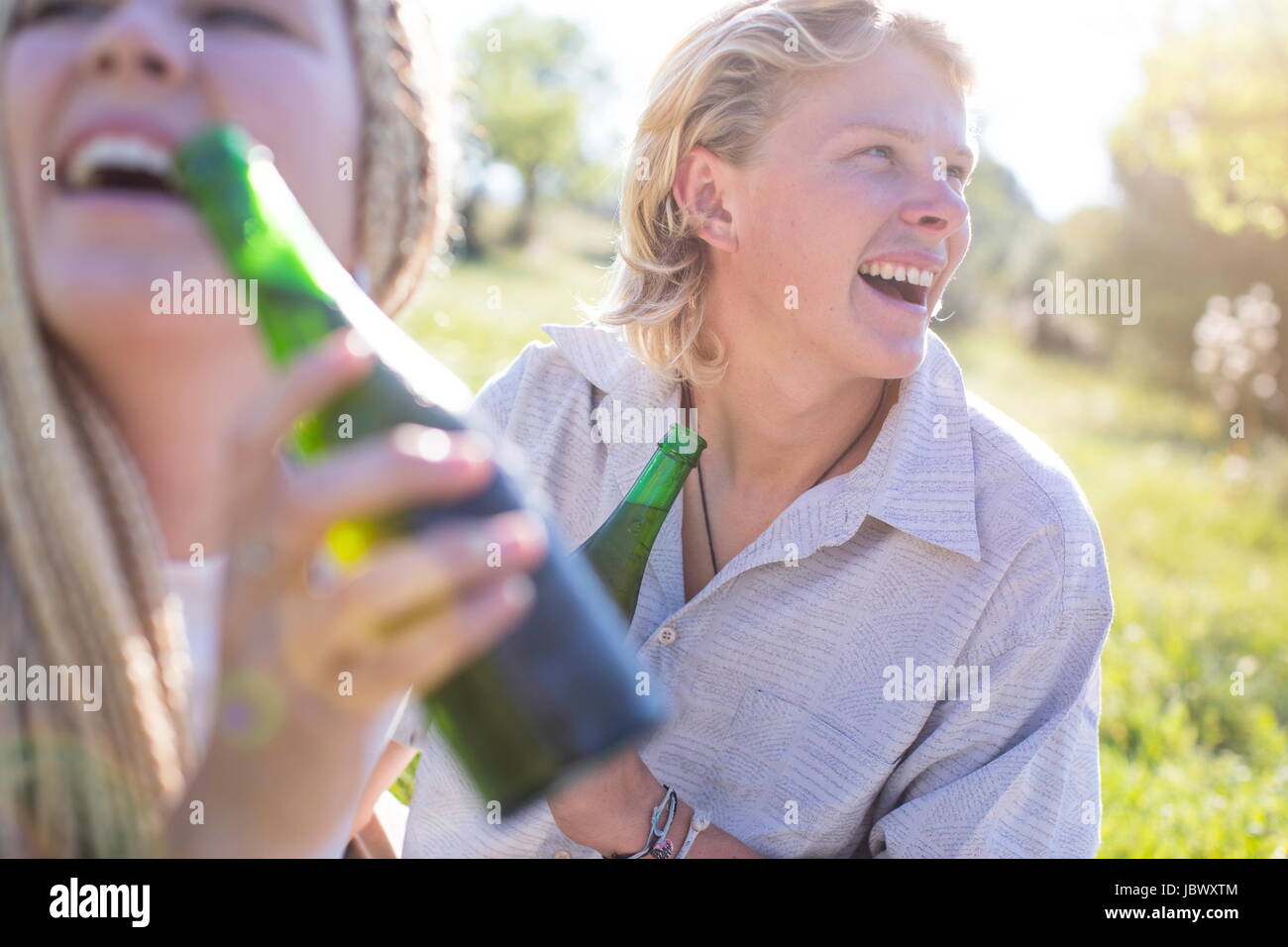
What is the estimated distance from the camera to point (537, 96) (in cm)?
4862

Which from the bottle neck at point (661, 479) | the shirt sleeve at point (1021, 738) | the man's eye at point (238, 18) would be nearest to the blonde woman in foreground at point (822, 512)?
the shirt sleeve at point (1021, 738)

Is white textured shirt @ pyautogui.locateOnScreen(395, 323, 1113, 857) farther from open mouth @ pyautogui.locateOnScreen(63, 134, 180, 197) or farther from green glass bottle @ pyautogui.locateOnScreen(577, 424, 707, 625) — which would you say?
open mouth @ pyautogui.locateOnScreen(63, 134, 180, 197)

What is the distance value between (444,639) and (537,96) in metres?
50.4

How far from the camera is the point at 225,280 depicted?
1307 millimetres

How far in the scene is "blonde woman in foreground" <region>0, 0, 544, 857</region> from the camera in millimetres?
1026

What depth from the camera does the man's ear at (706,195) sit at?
3215 mm

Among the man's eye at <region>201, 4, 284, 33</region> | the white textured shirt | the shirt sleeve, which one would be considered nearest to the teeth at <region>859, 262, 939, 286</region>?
the white textured shirt

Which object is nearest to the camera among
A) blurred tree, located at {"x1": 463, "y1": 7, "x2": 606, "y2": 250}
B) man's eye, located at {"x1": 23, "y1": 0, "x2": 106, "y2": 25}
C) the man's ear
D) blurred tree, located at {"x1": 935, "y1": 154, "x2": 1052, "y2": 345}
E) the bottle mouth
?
man's eye, located at {"x1": 23, "y1": 0, "x2": 106, "y2": 25}

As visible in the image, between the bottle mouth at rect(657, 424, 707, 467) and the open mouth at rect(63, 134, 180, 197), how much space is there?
1412mm

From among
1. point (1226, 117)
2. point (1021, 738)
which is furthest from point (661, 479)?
point (1226, 117)

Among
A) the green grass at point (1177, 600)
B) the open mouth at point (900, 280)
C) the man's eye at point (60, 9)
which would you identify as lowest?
the green grass at point (1177, 600)

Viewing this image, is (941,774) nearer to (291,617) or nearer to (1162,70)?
(291,617)

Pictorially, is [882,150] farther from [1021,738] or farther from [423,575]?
[423,575]

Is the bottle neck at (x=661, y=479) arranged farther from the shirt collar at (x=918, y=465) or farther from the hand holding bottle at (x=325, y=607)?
the hand holding bottle at (x=325, y=607)
